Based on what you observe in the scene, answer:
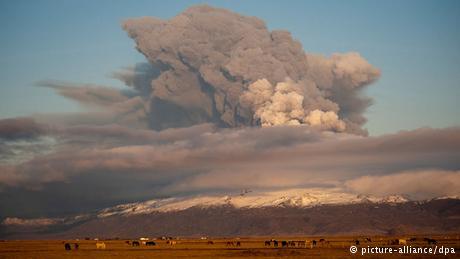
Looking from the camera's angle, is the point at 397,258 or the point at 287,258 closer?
the point at 397,258

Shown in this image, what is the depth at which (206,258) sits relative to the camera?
302 ft

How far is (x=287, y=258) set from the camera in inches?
3361

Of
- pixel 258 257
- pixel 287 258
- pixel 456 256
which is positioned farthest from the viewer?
pixel 258 257

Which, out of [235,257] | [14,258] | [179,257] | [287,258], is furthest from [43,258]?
[287,258]

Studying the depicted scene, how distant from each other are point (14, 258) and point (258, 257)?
3261 centimetres

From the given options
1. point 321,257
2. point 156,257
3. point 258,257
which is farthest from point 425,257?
point 156,257

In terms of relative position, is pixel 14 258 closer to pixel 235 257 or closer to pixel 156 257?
pixel 156 257

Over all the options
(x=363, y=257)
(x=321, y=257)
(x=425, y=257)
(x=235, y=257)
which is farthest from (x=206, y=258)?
(x=425, y=257)

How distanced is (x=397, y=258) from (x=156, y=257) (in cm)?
3183

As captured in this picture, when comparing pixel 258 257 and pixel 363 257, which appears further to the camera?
pixel 258 257

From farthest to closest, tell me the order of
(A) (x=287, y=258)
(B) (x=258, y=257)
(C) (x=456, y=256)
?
(B) (x=258, y=257)
(A) (x=287, y=258)
(C) (x=456, y=256)

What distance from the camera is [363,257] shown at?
8181 centimetres

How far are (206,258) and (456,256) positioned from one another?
31.5m

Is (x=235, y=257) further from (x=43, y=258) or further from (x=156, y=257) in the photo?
(x=43, y=258)
